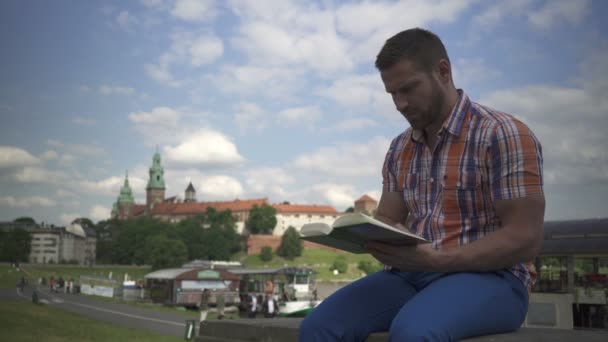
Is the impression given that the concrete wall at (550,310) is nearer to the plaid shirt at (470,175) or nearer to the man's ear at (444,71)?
the plaid shirt at (470,175)

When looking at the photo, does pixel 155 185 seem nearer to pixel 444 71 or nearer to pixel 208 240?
pixel 208 240

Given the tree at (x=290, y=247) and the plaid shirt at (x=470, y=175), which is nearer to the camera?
the plaid shirt at (x=470, y=175)

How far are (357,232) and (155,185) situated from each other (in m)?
178

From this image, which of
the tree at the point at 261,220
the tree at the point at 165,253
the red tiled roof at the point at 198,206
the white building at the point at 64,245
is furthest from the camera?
the red tiled roof at the point at 198,206

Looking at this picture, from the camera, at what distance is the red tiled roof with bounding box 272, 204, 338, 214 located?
158750 mm

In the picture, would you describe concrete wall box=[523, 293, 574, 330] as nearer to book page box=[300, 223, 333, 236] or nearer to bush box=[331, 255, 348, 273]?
book page box=[300, 223, 333, 236]

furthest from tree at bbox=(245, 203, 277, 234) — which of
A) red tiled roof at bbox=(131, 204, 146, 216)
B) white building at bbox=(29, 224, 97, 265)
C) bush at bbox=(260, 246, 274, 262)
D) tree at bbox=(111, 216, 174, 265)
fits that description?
red tiled roof at bbox=(131, 204, 146, 216)

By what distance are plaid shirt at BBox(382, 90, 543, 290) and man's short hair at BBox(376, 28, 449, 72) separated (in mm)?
235

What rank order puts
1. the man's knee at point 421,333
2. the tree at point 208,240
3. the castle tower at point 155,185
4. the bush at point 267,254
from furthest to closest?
the castle tower at point 155,185, the bush at point 267,254, the tree at point 208,240, the man's knee at point 421,333

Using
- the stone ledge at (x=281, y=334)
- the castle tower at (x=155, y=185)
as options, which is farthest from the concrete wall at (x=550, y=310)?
the castle tower at (x=155, y=185)

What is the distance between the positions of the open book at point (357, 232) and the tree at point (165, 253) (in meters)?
99.6

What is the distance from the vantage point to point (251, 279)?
43.4 meters

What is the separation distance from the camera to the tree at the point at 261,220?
14150 centimetres

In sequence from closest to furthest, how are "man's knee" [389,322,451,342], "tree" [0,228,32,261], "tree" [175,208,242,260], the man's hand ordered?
"man's knee" [389,322,451,342] → the man's hand → "tree" [0,228,32,261] → "tree" [175,208,242,260]
